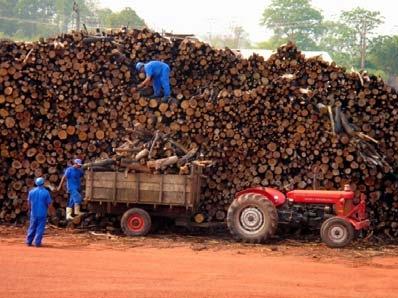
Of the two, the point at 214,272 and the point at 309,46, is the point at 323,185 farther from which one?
the point at 309,46

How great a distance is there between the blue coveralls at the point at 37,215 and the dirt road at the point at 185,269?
0.74 feet

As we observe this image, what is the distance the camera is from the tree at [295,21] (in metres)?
64.9

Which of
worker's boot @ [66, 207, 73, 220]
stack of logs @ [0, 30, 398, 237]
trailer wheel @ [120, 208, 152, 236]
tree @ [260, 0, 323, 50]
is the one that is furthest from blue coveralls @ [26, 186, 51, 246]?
tree @ [260, 0, 323, 50]

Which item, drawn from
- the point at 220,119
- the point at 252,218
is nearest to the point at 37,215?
the point at 252,218

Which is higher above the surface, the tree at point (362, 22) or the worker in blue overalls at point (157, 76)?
the tree at point (362, 22)

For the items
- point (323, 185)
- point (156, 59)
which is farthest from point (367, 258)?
point (156, 59)

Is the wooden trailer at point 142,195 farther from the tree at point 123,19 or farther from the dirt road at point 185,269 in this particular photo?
the tree at point 123,19

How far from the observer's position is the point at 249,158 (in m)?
16.4

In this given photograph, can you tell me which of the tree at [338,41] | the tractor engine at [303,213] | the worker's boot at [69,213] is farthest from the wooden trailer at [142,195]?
the tree at [338,41]

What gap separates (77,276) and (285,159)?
699cm

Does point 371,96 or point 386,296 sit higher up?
point 371,96

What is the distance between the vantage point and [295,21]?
6769 centimetres

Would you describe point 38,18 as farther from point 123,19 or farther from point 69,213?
point 69,213

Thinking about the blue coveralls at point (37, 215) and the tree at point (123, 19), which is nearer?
the blue coveralls at point (37, 215)
